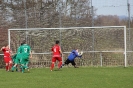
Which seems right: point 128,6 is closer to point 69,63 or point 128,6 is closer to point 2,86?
point 69,63

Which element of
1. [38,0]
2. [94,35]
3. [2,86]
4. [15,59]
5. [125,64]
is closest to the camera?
[2,86]

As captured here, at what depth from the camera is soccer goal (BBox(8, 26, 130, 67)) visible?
25859mm

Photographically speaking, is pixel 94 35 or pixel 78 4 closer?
pixel 94 35

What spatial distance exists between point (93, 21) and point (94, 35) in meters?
1.24

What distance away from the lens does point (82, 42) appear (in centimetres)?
2623

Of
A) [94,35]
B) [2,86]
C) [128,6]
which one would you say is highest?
[128,6]

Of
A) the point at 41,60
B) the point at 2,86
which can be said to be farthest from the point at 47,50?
the point at 2,86

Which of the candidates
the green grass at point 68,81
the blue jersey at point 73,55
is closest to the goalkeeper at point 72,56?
the blue jersey at point 73,55

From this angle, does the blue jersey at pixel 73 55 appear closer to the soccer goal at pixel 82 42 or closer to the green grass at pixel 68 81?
the soccer goal at pixel 82 42

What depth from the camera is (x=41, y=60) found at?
84.9 ft

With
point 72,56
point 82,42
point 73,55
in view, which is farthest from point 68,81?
point 82,42

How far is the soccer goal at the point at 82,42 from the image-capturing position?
2586 cm

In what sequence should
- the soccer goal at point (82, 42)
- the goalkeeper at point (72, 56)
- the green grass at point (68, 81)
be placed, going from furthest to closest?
the soccer goal at point (82, 42)
the goalkeeper at point (72, 56)
the green grass at point (68, 81)

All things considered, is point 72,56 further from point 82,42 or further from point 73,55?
point 82,42
